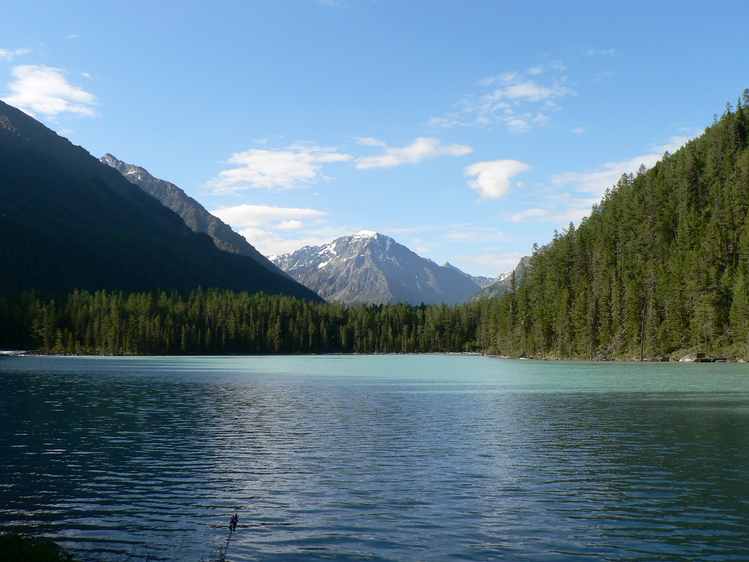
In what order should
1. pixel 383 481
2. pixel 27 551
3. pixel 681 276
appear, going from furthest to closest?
pixel 681 276 → pixel 383 481 → pixel 27 551

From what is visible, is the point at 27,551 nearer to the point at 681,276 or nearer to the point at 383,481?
the point at 383,481

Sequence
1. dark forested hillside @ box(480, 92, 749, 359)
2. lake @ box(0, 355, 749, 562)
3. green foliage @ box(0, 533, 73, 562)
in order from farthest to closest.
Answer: dark forested hillside @ box(480, 92, 749, 359) → lake @ box(0, 355, 749, 562) → green foliage @ box(0, 533, 73, 562)

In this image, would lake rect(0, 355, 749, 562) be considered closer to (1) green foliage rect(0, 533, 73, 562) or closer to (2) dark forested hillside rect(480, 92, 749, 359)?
(1) green foliage rect(0, 533, 73, 562)

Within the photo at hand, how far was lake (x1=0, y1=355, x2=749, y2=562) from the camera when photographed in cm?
1820

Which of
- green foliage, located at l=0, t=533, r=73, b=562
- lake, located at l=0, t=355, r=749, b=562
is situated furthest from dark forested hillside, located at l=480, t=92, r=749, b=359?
green foliage, located at l=0, t=533, r=73, b=562

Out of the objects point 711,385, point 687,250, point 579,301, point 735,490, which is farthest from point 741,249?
point 735,490

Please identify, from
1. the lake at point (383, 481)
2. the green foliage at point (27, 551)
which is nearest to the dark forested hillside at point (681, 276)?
Answer: the lake at point (383, 481)

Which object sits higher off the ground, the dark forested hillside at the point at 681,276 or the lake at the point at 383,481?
the dark forested hillside at the point at 681,276

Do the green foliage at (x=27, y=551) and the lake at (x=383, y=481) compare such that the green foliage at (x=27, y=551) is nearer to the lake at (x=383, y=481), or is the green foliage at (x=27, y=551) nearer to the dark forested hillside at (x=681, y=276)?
the lake at (x=383, y=481)

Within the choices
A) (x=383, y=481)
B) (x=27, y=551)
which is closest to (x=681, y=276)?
(x=383, y=481)

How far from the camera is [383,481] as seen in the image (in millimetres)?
26047

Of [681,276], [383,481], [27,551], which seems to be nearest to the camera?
[27,551]

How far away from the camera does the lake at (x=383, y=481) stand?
18.2 m

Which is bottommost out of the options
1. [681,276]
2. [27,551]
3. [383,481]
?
[383,481]
